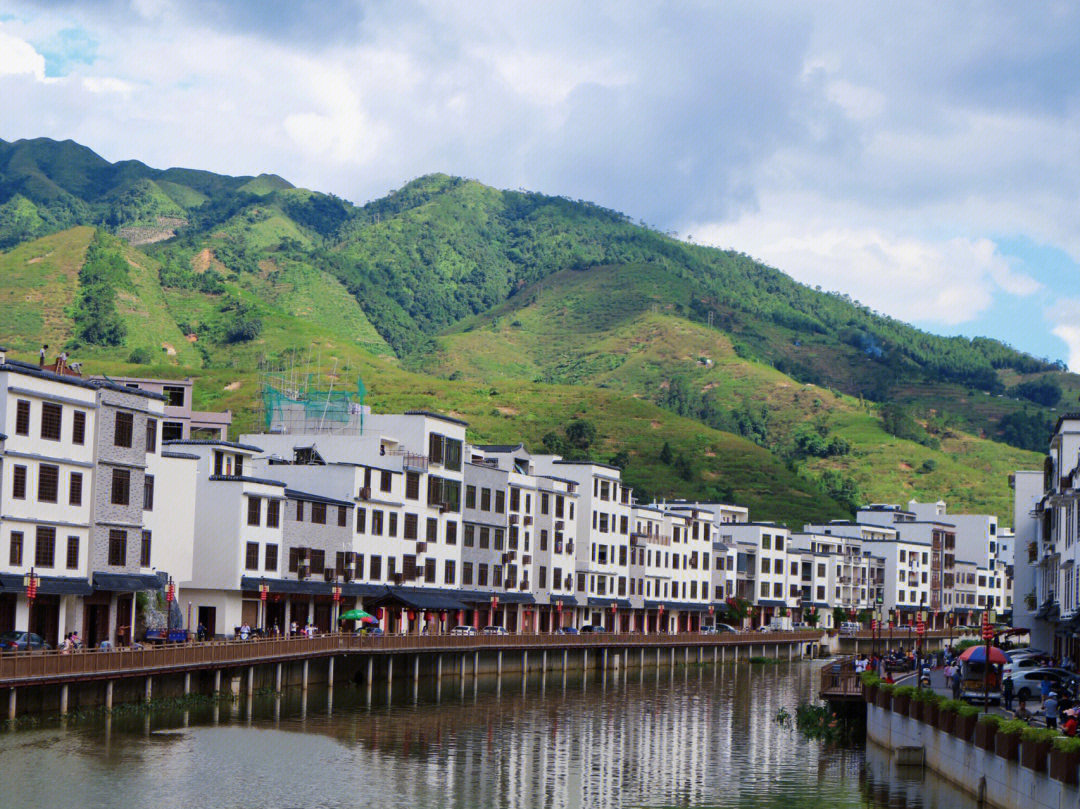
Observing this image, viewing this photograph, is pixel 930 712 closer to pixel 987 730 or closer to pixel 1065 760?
pixel 987 730

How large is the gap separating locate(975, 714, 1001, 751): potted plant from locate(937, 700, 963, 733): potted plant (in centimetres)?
360

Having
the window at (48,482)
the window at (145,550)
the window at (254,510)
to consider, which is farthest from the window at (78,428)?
the window at (254,510)

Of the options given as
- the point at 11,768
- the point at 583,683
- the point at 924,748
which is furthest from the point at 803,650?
the point at 11,768

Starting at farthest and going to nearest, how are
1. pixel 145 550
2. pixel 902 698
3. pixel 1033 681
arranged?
pixel 145 550, pixel 1033 681, pixel 902 698

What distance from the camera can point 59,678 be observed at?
2398 inches

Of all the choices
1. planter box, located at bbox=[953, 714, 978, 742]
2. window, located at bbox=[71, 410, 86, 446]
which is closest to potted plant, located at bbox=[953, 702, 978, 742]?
planter box, located at bbox=[953, 714, 978, 742]

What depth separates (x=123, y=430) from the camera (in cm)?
7800

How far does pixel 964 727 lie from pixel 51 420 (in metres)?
45.3

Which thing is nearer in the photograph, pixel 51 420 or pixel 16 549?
pixel 16 549

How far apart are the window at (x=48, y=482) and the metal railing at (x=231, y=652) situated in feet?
28.4

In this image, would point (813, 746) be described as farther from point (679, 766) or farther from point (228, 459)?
point (228, 459)

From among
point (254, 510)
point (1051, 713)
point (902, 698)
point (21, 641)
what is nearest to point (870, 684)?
point (902, 698)

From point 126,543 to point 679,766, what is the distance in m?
32.4

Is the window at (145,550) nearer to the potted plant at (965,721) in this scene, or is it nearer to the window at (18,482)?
the window at (18,482)
